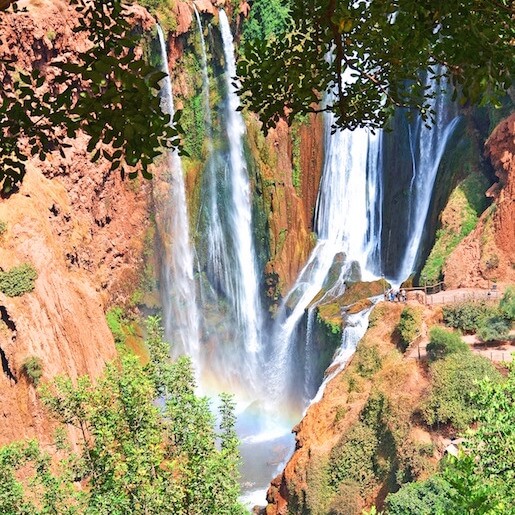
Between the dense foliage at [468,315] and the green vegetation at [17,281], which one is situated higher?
the green vegetation at [17,281]

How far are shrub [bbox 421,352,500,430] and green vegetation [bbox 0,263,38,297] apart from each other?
1111cm

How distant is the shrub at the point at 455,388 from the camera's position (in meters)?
15.7

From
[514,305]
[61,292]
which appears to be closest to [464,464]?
[514,305]

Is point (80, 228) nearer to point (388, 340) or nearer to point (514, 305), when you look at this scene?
point (388, 340)

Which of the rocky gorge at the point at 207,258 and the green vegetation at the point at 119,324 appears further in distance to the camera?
the green vegetation at the point at 119,324

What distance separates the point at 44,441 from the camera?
60.3 feet

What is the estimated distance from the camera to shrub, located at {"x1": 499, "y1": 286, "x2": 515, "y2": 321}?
18516mm

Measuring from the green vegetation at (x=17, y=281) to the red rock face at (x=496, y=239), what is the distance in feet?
42.8

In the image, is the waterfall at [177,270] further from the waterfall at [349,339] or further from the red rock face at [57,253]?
the waterfall at [349,339]

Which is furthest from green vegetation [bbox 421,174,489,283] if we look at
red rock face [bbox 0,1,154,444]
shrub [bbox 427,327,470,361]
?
red rock face [bbox 0,1,154,444]

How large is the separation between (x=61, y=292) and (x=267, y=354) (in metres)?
12.0

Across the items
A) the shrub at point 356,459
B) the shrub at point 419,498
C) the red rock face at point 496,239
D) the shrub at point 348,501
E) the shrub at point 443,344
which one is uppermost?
the red rock face at point 496,239

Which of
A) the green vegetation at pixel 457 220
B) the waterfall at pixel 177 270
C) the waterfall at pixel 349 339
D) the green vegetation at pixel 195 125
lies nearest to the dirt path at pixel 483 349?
the waterfall at pixel 349 339

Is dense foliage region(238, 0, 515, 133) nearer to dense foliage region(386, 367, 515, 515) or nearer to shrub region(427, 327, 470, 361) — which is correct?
A: dense foliage region(386, 367, 515, 515)
